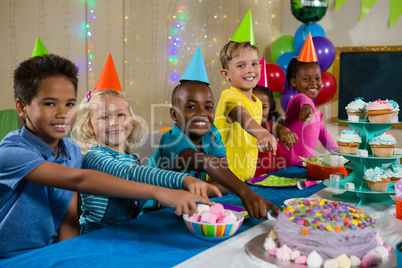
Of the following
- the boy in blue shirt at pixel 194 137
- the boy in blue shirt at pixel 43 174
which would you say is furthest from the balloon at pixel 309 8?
the boy in blue shirt at pixel 43 174

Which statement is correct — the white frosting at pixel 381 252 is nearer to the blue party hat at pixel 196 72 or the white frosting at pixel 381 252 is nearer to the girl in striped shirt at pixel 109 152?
the girl in striped shirt at pixel 109 152

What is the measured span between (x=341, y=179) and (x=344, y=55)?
154 inches

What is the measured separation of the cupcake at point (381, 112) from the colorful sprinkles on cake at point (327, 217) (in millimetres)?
540

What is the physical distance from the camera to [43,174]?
98cm

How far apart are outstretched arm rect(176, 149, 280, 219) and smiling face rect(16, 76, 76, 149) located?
1.32ft

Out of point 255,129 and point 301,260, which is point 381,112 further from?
point 301,260

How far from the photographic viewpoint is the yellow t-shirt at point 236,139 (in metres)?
1.83

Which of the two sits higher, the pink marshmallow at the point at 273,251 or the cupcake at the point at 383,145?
the cupcake at the point at 383,145

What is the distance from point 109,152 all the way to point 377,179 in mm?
881

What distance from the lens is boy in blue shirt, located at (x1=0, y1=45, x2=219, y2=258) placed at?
975mm

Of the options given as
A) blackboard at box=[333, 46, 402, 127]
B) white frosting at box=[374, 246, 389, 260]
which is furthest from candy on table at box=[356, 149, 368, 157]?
blackboard at box=[333, 46, 402, 127]

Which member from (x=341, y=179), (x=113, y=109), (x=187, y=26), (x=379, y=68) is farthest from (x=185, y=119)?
(x=379, y=68)

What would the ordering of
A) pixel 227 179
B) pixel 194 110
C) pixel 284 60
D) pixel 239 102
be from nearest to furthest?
pixel 227 179 < pixel 194 110 < pixel 239 102 < pixel 284 60

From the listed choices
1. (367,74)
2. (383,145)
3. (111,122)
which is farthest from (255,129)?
(367,74)
